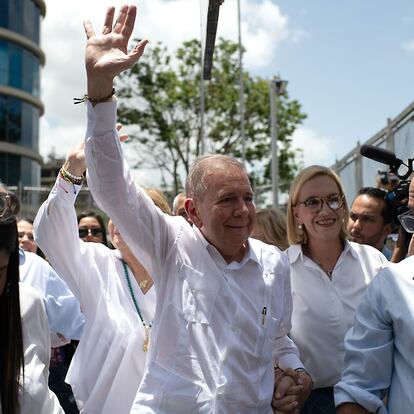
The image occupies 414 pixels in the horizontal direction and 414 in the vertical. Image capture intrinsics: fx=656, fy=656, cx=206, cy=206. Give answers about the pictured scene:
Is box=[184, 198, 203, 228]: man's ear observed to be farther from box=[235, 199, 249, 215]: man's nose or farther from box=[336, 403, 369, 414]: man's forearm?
box=[336, 403, 369, 414]: man's forearm

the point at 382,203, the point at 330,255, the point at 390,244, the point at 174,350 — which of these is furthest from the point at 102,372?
the point at 390,244

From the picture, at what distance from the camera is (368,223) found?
4707 millimetres

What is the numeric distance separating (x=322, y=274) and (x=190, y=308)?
128cm

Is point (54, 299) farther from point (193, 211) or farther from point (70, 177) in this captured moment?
point (193, 211)

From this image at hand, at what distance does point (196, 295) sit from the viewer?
2.55 m

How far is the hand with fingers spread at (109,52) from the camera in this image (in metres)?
2.34

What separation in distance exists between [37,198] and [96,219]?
50.8 feet

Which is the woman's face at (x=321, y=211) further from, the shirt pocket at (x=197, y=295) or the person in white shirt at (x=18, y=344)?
the person in white shirt at (x=18, y=344)

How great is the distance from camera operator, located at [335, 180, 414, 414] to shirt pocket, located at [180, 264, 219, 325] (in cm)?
56

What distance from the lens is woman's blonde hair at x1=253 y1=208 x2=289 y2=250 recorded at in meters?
4.68

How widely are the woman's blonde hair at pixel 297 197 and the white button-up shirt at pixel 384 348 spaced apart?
133 cm

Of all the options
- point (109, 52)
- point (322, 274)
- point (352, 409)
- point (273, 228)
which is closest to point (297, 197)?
point (322, 274)

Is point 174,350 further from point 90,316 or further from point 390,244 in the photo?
point 390,244

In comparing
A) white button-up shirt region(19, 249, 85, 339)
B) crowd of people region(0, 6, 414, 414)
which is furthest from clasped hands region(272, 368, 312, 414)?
white button-up shirt region(19, 249, 85, 339)
